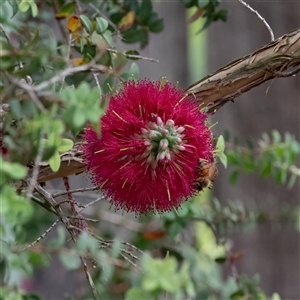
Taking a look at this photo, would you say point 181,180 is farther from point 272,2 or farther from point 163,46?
point 163,46

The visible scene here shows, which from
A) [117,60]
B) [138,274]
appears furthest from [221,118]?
[138,274]

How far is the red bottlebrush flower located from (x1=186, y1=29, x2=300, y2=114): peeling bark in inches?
2.7

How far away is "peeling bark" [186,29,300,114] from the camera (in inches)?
21.3

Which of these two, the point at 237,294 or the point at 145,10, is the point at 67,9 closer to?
the point at 145,10

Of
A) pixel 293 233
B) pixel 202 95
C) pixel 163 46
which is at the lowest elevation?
pixel 202 95

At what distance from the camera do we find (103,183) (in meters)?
0.51

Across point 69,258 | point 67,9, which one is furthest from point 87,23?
point 69,258

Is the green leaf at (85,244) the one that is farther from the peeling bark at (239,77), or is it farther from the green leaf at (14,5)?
the green leaf at (14,5)

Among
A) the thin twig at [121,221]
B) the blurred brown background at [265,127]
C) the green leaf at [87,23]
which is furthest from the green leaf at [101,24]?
the blurred brown background at [265,127]

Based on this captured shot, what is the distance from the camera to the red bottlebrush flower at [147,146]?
49cm

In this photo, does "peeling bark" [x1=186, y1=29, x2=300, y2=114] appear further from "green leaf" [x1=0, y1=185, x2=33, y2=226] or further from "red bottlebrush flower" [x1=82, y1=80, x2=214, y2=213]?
"green leaf" [x1=0, y1=185, x2=33, y2=226]

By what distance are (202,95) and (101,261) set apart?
0.86 ft

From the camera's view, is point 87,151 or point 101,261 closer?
point 101,261

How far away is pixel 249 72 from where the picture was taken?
22.2 inches
